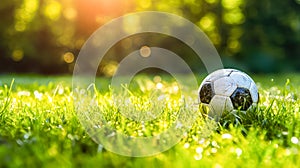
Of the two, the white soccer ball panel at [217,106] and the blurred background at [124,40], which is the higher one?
the blurred background at [124,40]

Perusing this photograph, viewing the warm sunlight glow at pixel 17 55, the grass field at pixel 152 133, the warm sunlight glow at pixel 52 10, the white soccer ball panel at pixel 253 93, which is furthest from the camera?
the warm sunlight glow at pixel 52 10

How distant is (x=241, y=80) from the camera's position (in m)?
3.85

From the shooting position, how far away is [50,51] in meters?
15.1

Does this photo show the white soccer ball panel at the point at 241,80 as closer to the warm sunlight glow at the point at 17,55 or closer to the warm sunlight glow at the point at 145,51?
the warm sunlight glow at the point at 145,51

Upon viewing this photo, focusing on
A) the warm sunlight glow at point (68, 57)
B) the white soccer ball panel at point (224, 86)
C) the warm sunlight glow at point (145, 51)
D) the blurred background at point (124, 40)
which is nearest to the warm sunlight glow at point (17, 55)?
the blurred background at point (124, 40)

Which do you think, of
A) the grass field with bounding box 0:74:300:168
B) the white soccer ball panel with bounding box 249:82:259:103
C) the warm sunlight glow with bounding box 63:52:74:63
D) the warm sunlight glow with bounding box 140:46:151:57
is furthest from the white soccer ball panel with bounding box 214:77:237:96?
the warm sunlight glow with bounding box 140:46:151:57

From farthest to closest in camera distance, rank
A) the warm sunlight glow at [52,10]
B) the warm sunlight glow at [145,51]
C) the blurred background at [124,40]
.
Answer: the warm sunlight glow at [145,51]
the warm sunlight glow at [52,10]
the blurred background at [124,40]

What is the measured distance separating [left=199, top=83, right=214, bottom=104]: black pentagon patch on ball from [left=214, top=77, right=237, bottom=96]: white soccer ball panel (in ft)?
0.14

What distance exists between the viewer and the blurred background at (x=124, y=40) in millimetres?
15047

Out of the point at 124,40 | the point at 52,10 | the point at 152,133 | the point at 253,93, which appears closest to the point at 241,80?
the point at 253,93

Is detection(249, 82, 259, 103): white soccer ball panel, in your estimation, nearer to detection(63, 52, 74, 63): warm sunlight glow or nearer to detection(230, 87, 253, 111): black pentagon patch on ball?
detection(230, 87, 253, 111): black pentagon patch on ball

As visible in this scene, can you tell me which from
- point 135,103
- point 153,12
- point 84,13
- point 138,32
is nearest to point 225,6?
point 153,12

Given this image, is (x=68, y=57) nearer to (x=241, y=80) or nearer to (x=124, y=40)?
(x=124, y=40)

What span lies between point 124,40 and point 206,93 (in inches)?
472
